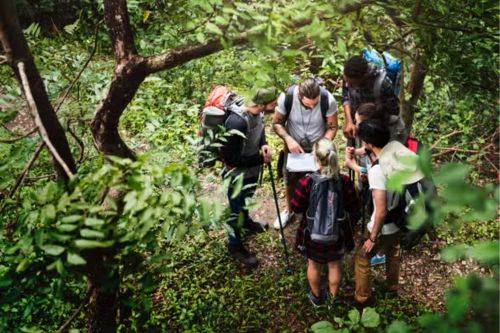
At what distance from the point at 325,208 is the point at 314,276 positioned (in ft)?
2.55

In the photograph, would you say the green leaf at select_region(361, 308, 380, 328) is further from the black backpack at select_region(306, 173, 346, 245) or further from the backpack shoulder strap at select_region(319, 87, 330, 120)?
the backpack shoulder strap at select_region(319, 87, 330, 120)

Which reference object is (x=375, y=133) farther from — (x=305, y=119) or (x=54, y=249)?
(x=54, y=249)

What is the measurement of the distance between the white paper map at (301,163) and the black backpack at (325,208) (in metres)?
0.71

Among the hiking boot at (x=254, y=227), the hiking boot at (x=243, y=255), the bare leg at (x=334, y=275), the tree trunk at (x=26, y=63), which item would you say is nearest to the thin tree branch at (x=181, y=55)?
the tree trunk at (x=26, y=63)

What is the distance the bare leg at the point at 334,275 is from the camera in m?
3.95

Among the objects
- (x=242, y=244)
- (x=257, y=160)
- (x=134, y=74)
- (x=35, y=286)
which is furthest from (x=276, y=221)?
(x=35, y=286)

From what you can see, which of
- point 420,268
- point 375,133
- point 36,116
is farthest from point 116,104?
point 420,268

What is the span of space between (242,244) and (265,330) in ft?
3.44

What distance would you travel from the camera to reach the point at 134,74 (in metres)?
2.80

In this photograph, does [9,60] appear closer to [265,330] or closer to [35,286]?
[35,286]

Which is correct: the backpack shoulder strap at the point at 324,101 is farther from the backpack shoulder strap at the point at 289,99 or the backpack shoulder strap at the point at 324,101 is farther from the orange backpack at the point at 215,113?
the orange backpack at the point at 215,113

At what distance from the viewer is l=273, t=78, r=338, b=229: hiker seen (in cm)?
444

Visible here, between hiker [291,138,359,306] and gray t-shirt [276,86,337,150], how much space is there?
687 millimetres

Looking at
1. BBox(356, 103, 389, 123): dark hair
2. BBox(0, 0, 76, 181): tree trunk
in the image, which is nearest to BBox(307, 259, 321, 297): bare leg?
BBox(356, 103, 389, 123): dark hair
